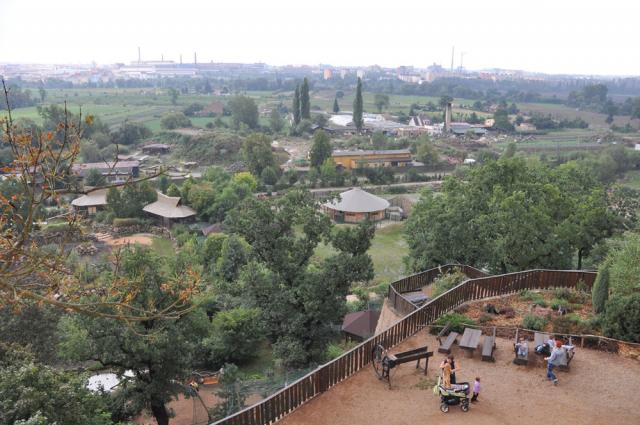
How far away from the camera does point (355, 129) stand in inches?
3329

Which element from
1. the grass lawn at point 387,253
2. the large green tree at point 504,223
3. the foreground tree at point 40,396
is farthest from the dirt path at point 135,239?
the foreground tree at point 40,396

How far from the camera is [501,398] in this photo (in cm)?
912

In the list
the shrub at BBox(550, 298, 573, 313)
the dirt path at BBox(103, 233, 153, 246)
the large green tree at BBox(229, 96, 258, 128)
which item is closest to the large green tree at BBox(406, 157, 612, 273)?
the shrub at BBox(550, 298, 573, 313)

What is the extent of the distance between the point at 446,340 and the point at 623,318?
378 cm

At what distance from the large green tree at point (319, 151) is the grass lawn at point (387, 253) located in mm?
17965

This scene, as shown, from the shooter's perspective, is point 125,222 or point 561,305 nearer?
point 561,305

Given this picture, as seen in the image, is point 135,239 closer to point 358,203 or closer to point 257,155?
point 358,203

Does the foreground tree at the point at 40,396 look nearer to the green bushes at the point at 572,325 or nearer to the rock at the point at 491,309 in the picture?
the rock at the point at 491,309

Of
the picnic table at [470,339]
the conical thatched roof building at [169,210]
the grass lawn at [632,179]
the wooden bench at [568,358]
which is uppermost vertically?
the picnic table at [470,339]

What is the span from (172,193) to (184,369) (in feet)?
97.7

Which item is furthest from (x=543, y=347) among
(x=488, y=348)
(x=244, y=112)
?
(x=244, y=112)

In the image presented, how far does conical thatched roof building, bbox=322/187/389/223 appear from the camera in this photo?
3978 centimetres

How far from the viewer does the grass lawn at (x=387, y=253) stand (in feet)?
94.9

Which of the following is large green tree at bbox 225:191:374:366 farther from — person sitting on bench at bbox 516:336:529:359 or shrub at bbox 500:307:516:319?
person sitting on bench at bbox 516:336:529:359
